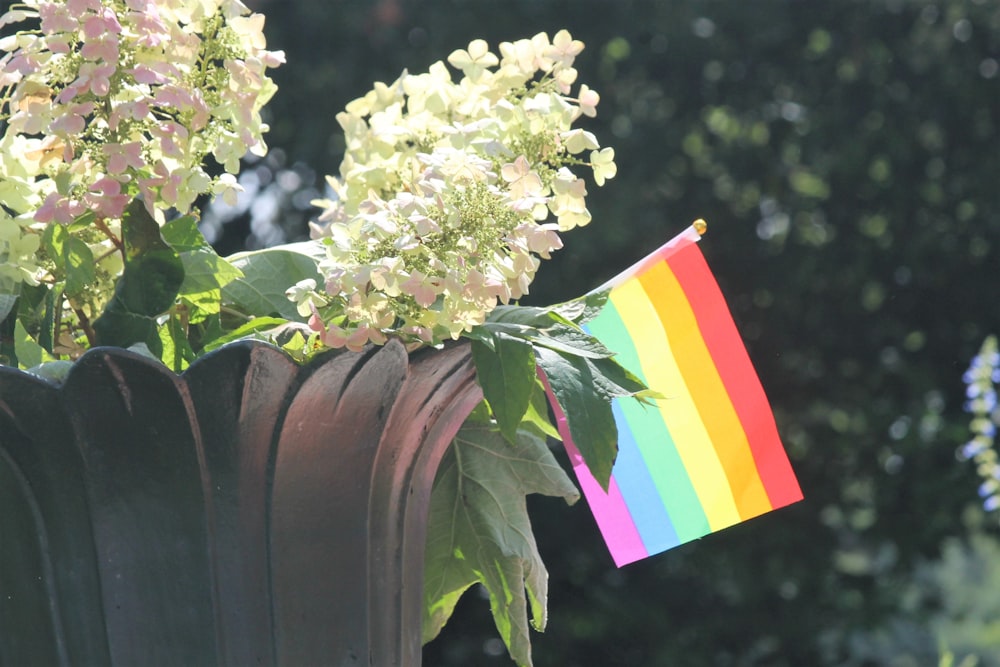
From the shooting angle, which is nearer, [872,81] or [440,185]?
[440,185]

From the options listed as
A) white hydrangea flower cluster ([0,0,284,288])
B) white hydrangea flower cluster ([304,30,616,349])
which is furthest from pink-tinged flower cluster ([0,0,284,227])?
white hydrangea flower cluster ([304,30,616,349])

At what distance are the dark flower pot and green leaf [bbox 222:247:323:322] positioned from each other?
0.48ft

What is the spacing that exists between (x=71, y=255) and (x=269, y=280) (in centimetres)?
15

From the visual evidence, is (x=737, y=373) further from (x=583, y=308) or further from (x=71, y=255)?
(x=71, y=255)

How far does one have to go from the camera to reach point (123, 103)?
0.71 meters

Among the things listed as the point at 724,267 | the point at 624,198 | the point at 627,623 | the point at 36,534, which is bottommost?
the point at 627,623

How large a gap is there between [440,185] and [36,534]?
0.34m

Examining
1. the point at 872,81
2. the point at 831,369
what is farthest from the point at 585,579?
the point at 872,81

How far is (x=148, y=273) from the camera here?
74cm

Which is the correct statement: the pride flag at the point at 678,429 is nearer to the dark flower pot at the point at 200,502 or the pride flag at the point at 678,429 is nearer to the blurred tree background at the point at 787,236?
the dark flower pot at the point at 200,502

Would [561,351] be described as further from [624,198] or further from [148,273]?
[624,198]

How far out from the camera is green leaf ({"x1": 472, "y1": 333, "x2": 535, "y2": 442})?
72cm

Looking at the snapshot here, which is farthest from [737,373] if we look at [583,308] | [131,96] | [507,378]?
[131,96]

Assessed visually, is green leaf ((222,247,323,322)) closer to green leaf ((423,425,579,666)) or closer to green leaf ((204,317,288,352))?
green leaf ((204,317,288,352))
